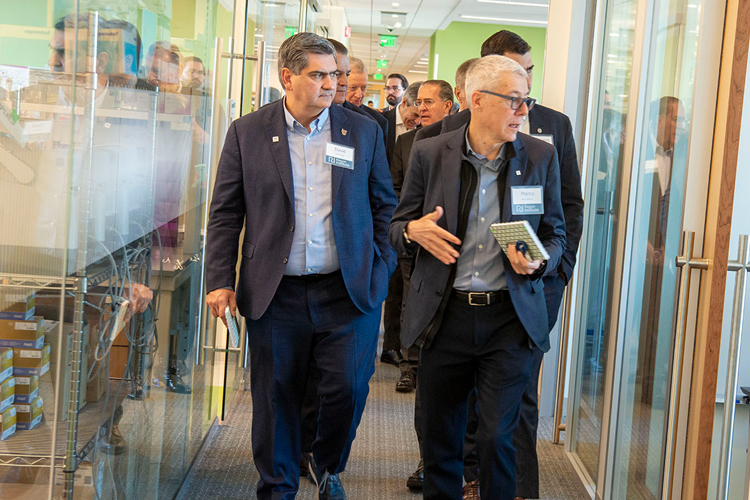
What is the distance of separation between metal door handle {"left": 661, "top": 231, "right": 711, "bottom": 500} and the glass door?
14 millimetres

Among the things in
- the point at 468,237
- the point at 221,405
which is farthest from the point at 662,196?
the point at 221,405

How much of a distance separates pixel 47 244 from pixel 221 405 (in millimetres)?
2494

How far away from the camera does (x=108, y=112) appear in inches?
75.4

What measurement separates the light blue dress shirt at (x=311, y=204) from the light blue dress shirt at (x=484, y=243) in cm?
56

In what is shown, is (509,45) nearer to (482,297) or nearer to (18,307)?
(482,297)

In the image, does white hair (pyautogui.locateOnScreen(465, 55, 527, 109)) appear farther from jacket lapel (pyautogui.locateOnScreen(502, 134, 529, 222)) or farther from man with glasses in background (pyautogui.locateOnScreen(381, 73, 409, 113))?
man with glasses in background (pyautogui.locateOnScreen(381, 73, 409, 113))

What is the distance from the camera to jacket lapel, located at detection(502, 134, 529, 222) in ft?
7.70

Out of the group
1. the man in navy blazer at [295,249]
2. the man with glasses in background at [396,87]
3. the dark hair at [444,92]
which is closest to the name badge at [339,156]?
the man in navy blazer at [295,249]

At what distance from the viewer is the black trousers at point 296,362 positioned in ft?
8.98

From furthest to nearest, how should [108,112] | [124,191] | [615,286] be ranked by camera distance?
1. [615,286]
2. [124,191]
3. [108,112]

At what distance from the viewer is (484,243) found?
238 centimetres

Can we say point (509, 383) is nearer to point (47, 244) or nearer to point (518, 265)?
point (518, 265)

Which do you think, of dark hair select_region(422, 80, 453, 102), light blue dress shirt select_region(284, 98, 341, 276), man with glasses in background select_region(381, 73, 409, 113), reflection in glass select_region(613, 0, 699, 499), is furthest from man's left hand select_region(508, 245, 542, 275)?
man with glasses in background select_region(381, 73, 409, 113)

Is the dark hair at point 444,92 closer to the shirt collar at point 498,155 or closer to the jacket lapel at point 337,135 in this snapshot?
the jacket lapel at point 337,135
